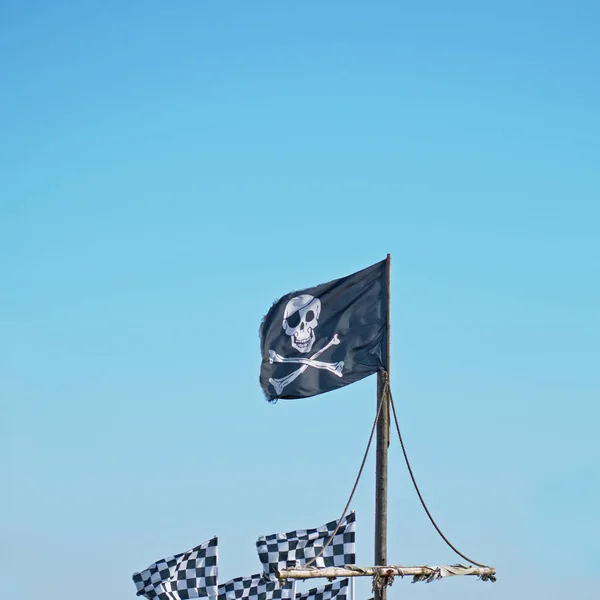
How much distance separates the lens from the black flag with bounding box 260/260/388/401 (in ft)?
56.2

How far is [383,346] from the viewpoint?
674 inches

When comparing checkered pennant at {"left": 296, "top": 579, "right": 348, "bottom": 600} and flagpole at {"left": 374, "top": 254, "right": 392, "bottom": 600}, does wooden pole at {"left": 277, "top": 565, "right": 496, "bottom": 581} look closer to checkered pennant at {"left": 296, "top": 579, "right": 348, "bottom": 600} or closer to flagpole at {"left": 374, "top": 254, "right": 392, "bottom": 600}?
flagpole at {"left": 374, "top": 254, "right": 392, "bottom": 600}

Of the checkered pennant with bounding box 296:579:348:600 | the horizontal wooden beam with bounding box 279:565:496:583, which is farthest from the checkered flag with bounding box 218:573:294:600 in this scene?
the horizontal wooden beam with bounding box 279:565:496:583

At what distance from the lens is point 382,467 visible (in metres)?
16.6

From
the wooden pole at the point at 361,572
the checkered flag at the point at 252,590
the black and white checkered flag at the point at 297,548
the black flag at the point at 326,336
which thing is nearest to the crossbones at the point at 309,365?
the black flag at the point at 326,336

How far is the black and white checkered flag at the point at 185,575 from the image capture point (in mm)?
25891

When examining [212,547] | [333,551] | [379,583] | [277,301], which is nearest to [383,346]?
[277,301]

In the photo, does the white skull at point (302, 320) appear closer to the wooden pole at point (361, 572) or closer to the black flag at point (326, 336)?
the black flag at point (326, 336)

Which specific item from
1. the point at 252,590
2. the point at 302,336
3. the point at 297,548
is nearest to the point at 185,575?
the point at 252,590

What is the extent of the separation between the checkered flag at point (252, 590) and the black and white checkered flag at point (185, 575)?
→ 84cm

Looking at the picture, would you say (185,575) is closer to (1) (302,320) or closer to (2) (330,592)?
(2) (330,592)

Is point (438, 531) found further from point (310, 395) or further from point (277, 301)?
point (277, 301)

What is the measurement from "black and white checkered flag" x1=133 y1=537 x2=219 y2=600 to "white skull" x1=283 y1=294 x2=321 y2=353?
10024 millimetres

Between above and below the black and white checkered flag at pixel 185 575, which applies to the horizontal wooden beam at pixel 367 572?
below
